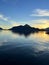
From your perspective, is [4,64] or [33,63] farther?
[33,63]

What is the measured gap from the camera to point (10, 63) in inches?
890

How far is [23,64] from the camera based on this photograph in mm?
22562

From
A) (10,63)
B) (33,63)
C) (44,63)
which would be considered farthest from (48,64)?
(10,63)

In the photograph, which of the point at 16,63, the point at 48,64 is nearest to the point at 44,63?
the point at 48,64

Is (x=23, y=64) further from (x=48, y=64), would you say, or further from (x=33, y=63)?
(x=48, y=64)

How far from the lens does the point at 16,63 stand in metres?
23.0

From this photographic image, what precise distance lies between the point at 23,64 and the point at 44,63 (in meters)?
4.42

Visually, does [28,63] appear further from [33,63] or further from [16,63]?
[16,63]

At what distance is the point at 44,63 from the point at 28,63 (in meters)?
3.27

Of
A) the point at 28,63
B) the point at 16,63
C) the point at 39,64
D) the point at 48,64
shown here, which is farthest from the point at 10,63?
the point at 48,64

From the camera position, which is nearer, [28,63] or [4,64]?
[4,64]

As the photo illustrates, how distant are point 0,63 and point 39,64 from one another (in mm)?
7612

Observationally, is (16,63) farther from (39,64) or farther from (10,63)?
(39,64)

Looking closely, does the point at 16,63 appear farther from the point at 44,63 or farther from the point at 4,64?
the point at 44,63
